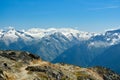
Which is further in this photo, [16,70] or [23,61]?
[23,61]

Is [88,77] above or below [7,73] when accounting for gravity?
below

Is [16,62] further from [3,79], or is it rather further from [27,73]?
[3,79]

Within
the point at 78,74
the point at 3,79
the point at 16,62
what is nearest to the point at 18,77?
the point at 3,79

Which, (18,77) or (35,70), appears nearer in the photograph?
(18,77)

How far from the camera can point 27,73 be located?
569 feet

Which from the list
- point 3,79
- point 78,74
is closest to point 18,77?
point 3,79

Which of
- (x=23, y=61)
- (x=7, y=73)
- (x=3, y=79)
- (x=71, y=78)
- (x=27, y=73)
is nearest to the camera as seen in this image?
(x=3, y=79)

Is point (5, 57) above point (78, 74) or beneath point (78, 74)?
above

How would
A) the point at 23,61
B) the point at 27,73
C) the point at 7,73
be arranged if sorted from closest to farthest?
the point at 7,73
the point at 27,73
the point at 23,61

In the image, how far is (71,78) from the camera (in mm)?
185375

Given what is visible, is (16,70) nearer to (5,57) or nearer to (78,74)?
(5,57)

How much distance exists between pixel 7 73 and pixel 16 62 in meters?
31.2

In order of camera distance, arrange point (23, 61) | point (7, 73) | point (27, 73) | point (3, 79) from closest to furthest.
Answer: point (3, 79)
point (7, 73)
point (27, 73)
point (23, 61)

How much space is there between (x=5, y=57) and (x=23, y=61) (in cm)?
1089
